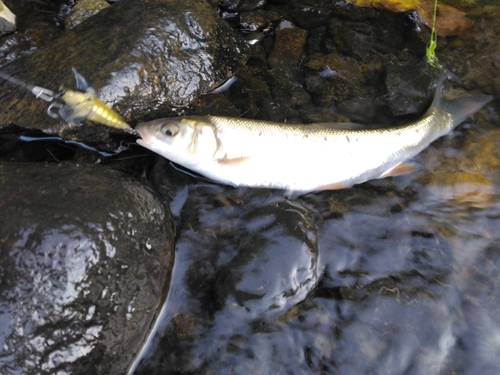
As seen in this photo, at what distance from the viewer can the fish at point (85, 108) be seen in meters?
3.49

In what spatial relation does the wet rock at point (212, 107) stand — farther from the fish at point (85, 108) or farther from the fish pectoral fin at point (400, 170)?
the fish pectoral fin at point (400, 170)

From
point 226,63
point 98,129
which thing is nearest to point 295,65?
point 226,63

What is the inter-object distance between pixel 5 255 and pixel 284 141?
248cm

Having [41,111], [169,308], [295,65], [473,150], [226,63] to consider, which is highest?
[41,111]

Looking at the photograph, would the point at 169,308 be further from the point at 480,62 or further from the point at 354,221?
the point at 480,62

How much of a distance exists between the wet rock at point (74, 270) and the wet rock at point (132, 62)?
0.87m

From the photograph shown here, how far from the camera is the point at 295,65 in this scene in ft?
16.4

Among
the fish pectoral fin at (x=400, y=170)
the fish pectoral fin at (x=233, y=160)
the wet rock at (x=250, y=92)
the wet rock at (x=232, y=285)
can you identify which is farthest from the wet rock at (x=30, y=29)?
the fish pectoral fin at (x=400, y=170)

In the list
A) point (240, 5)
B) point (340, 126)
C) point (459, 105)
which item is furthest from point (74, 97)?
point (459, 105)

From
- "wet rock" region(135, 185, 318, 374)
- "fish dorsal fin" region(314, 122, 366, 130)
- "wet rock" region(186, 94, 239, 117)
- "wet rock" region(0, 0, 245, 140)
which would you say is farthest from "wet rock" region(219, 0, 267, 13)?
"wet rock" region(135, 185, 318, 374)

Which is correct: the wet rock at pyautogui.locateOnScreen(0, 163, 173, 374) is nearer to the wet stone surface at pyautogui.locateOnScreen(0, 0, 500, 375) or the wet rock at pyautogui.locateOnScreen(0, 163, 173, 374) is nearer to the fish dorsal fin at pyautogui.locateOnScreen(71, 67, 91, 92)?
the wet stone surface at pyautogui.locateOnScreen(0, 0, 500, 375)

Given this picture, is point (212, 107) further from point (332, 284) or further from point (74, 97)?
point (332, 284)

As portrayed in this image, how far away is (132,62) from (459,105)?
365cm

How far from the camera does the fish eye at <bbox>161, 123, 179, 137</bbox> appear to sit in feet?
11.4
